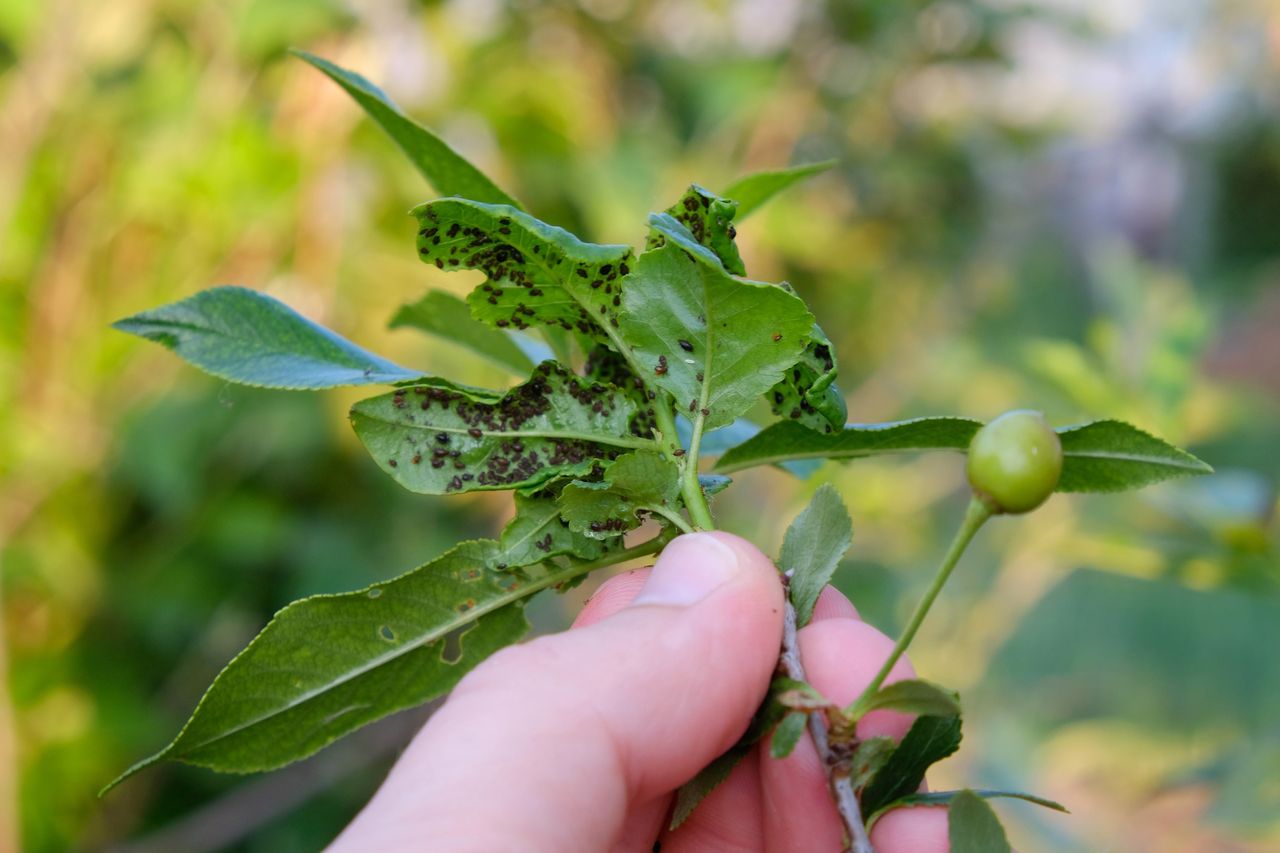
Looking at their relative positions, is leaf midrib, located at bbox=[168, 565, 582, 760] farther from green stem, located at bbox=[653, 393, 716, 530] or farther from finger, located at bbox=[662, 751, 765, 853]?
finger, located at bbox=[662, 751, 765, 853]

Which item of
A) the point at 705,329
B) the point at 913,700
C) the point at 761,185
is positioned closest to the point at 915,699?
the point at 913,700

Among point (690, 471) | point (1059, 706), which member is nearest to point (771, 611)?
point (690, 471)

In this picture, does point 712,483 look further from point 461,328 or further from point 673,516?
point 461,328

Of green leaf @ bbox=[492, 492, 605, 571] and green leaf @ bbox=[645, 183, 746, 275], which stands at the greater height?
green leaf @ bbox=[645, 183, 746, 275]

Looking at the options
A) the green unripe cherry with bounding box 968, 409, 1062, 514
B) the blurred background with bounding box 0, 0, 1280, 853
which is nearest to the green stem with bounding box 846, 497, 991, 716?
the green unripe cherry with bounding box 968, 409, 1062, 514

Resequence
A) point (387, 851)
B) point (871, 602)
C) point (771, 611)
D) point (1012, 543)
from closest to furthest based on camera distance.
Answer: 1. point (387, 851)
2. point (771, 611)
3. point (871, 602)
4. point (1012, 543)

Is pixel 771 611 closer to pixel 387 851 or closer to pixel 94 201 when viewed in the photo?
pixel 387 851

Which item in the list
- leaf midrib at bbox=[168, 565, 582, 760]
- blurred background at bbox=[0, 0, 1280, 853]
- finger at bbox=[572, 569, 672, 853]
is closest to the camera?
leaf midrib at bbox=[168, 565, 582, 760]
